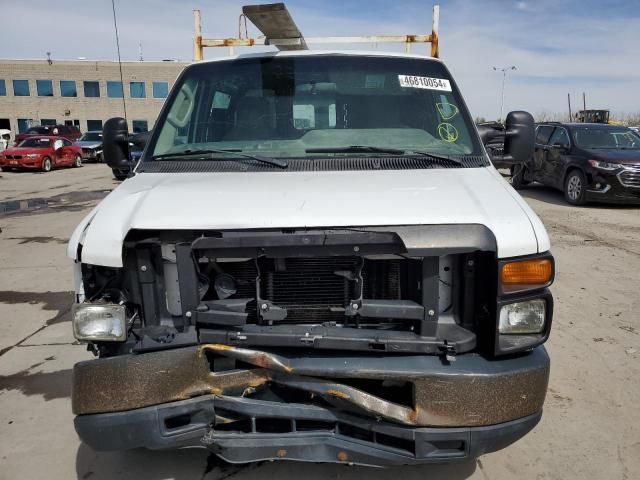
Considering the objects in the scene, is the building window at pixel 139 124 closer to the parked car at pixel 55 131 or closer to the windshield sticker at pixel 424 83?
the parked car at pixel 55 131

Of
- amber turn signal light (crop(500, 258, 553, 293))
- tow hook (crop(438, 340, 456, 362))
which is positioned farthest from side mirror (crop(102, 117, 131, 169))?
amber turn signal light (crop(500, 258, 553, 293))

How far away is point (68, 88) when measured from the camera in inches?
2069

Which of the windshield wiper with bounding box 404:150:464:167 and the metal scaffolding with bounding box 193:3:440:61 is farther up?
the metal scaffolding with bounding box 193:3:440:61

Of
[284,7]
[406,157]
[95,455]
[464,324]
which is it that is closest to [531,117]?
[406,157]

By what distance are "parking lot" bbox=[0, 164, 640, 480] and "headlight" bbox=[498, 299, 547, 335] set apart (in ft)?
3.24

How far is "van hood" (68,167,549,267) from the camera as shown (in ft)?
7.43

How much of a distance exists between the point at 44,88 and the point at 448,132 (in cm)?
5834

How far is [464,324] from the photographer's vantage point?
2408mm

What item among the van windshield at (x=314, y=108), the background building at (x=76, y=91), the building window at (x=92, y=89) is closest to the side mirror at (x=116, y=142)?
the van windshield at (x=314, y=108)

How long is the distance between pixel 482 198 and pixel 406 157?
2.26 ft

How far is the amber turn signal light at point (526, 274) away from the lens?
7.41ft

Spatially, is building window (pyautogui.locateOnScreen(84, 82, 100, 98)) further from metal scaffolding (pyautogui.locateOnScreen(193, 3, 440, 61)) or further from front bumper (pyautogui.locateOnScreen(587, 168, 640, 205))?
metal scaffolding (pyautogui.locateOnScreen(193, 3, 440, 61))

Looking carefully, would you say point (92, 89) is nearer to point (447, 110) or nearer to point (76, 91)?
point (76, 91)

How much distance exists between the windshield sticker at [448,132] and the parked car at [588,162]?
8203 millimetres
